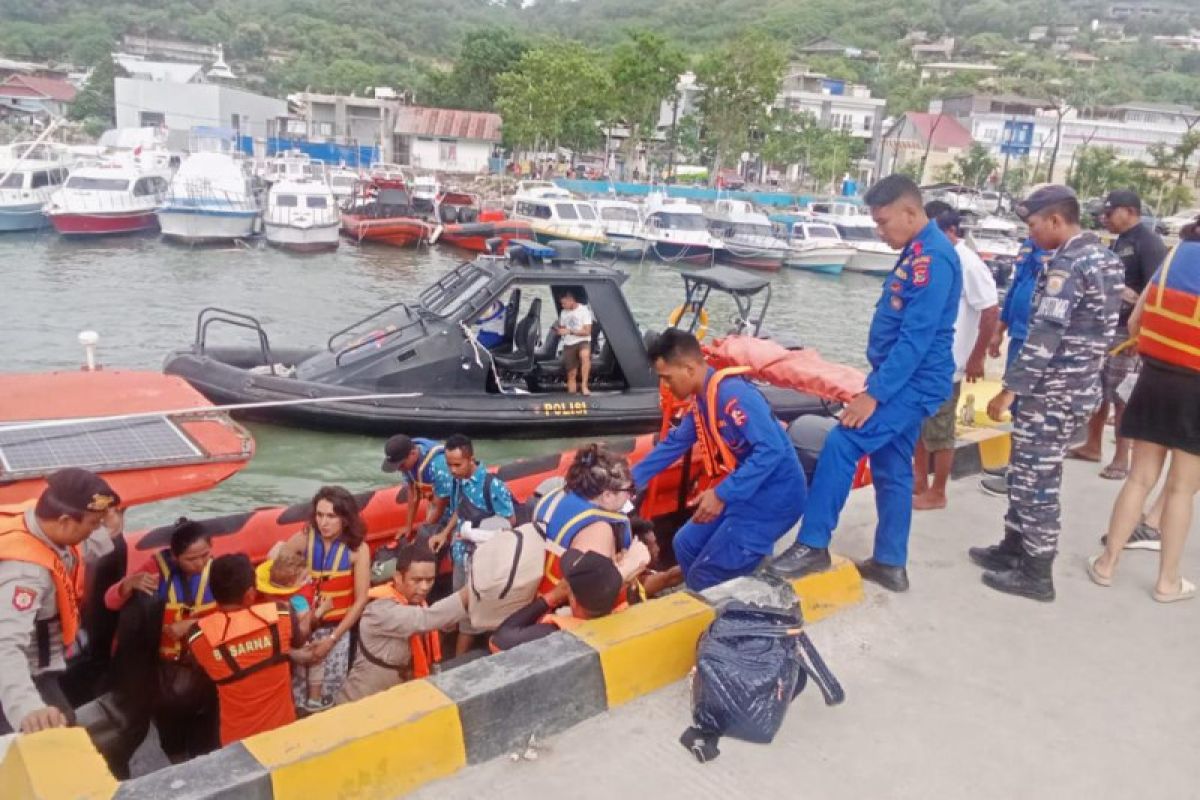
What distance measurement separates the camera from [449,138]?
159 ft

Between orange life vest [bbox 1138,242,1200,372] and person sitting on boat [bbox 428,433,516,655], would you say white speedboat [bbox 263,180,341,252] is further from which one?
orange life vest [bbox 1138,242,1200,372]

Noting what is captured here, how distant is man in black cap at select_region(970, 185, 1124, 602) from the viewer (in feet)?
11.8

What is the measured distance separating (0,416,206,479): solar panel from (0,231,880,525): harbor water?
283 centimetres

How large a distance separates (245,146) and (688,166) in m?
24.3

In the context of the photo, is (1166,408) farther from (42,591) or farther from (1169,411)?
(42,591)

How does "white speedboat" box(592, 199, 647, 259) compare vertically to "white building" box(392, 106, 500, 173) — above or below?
below

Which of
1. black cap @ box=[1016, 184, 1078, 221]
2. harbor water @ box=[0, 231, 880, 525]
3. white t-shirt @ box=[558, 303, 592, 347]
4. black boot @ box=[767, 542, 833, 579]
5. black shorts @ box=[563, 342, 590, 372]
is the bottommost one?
harbor water @ box=[0, 231, 880, 525]

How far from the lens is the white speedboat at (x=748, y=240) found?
27484mm

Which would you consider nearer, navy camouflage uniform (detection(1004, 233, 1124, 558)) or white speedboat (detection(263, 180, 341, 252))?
navy camouflage uniform (detection(1004, 233, 1124, 558))

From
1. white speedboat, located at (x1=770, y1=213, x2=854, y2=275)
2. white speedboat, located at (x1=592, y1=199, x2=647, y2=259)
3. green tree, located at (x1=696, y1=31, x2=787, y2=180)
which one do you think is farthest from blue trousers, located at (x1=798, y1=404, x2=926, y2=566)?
green tree, located at (x1=696, y1=31, x2=787, y2=180)

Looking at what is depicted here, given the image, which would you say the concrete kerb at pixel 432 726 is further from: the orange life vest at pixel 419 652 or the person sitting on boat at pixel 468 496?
the person sitting on boat at pixel 468 496

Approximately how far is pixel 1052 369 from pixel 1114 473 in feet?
7.38

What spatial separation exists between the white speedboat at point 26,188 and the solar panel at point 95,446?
2218cm

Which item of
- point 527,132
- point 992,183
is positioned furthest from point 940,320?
point 992,183
